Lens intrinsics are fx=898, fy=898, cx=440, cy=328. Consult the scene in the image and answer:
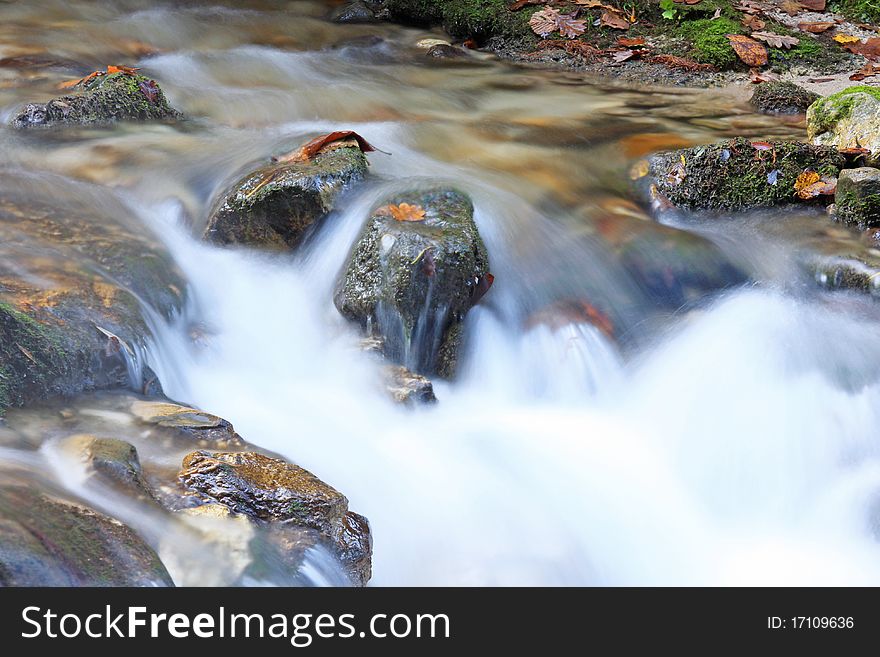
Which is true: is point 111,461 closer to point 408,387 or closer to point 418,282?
point 408,387

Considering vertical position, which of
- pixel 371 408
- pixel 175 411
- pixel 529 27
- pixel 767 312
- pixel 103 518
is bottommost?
pixel 103 518

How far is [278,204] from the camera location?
15.8 ft

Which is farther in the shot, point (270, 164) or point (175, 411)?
point (270, 164)

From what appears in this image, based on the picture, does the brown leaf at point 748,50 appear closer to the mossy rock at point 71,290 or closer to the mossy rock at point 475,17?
the mossy rock at point 475,17

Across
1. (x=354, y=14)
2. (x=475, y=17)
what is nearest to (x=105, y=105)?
(x=354, y=14)

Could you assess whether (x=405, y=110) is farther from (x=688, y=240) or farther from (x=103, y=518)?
(x=103, y=518)

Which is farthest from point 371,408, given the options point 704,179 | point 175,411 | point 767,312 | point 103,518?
point 704,179

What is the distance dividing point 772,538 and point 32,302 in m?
3.25

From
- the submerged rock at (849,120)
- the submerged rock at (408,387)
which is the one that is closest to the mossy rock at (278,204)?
the submerged rock at (408,387)

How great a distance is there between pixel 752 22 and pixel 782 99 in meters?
1.89

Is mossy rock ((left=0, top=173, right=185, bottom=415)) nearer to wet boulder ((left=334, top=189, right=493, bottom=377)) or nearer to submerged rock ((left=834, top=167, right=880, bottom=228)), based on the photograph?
wet boulder ((left=334, top=189, right=493, bottom=377))

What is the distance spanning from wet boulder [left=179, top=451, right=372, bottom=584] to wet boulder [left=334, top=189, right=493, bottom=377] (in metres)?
1.40

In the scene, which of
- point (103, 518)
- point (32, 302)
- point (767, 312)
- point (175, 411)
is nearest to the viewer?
point (103, 518)

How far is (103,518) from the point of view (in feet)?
8.20
